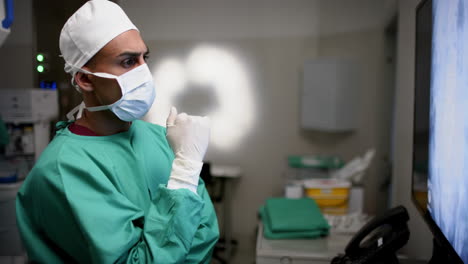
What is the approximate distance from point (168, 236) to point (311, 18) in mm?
2661

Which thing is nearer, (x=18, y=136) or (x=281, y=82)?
(x=18, y=136)

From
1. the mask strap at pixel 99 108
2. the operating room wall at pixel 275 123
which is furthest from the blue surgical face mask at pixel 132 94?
the operating room wall at pixel 275 123

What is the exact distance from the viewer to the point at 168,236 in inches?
30.3

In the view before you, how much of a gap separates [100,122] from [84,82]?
0.12 meters

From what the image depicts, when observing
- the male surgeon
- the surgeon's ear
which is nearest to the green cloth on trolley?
the male surgeon

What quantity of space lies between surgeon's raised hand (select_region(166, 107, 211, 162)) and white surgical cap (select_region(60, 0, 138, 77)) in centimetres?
28

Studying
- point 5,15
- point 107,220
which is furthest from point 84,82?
point 5,15

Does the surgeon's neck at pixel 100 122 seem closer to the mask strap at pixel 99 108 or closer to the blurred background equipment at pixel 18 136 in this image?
the mask strap at pixel 99 108

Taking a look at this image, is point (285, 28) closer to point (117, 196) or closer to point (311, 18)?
point (311, 18)

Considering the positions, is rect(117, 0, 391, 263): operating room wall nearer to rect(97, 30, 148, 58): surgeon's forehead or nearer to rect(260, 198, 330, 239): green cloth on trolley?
rect(260, 198, 330, 239): green cloth on trolley

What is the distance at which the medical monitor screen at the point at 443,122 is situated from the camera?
0.65 m

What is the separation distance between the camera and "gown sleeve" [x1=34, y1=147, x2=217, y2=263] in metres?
0.73

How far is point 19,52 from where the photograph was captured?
1.88 m

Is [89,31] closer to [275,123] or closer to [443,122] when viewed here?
[443,122]
